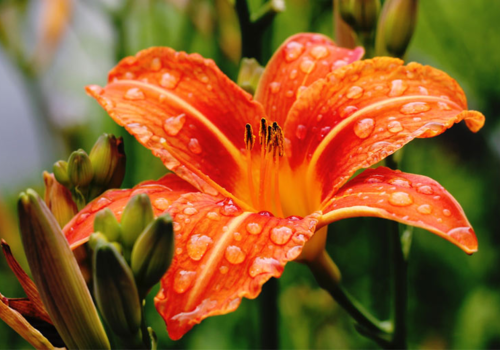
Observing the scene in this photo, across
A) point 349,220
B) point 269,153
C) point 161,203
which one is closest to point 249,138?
point 269,153

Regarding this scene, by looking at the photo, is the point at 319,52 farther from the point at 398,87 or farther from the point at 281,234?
the point at 281,234

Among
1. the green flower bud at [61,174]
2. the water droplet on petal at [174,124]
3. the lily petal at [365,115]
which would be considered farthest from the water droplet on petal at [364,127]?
the green flower bud at [61,174]

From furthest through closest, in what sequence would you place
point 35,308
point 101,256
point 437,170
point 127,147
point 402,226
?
point 437,170 < point 127,147 < point 402,226 < point 35,308 < point 101,256

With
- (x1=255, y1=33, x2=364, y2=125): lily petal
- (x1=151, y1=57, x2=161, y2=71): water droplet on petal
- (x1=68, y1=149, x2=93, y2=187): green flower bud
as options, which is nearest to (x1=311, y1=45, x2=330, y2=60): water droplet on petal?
(x1=255, y1=33, x2=364, y2=125): lily petal

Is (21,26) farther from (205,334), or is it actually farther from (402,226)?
(402,226)

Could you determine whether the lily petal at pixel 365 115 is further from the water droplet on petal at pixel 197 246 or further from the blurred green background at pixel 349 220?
the blurred green background at pixel 349 220

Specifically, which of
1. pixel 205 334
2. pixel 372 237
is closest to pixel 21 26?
pixel 205 334
